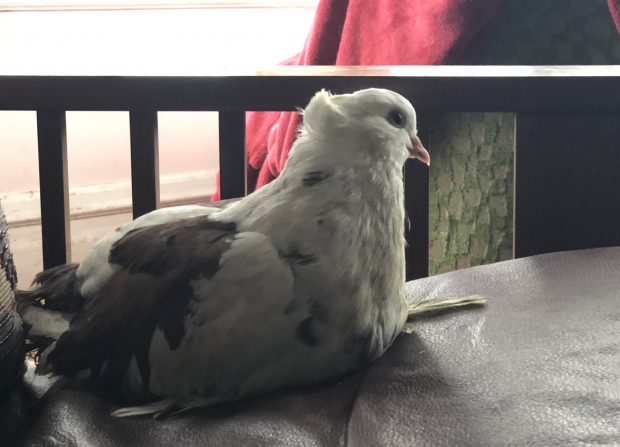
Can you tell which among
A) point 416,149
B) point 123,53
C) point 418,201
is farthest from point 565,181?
point 123,53

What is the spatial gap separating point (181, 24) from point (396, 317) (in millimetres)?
1223

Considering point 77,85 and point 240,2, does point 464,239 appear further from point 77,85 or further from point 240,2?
point 240,2

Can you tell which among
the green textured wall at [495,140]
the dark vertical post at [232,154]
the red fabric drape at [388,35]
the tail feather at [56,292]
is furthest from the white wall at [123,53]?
the tail feather at [56,292]

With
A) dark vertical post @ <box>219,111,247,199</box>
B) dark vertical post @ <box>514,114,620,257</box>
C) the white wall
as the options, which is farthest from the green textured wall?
the white wall

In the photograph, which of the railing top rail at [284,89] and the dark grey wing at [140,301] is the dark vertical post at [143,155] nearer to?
the railing top rail at [284,89]

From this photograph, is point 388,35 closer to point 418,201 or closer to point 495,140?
point 495,140

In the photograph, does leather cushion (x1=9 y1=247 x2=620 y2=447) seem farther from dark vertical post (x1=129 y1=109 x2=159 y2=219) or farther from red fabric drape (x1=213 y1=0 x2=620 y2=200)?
red fabric drape (x1=213 y1=0 x2=620 y2=200)

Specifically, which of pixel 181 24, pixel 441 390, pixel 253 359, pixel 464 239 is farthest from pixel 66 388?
pixel 181 24

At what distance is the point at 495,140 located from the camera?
3.04 feet

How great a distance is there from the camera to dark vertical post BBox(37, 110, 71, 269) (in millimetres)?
719

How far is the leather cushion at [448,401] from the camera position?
0.48 m

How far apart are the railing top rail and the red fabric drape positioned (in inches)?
8.8

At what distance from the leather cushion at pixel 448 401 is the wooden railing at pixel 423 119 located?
0.15m

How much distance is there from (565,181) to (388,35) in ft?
1.20
